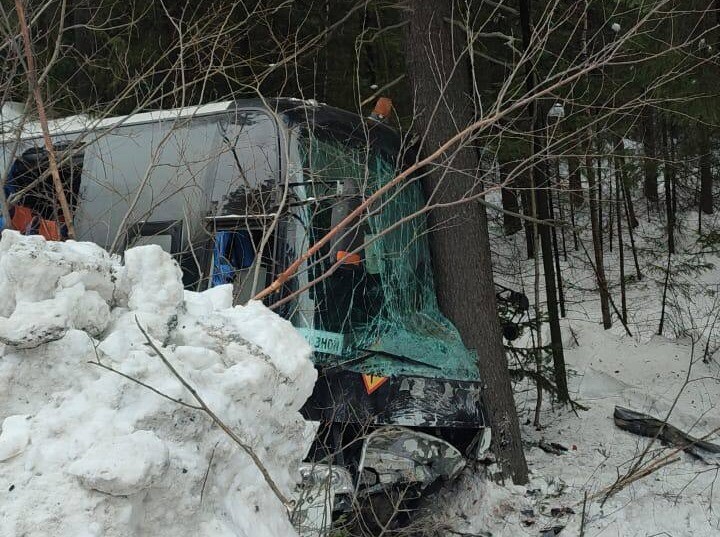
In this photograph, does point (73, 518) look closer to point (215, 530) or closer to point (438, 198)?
point (215, 530)

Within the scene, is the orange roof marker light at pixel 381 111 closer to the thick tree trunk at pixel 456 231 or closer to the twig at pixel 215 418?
the thick tree trunk at pixel 456 231

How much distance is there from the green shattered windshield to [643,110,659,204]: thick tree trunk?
5.69 meters

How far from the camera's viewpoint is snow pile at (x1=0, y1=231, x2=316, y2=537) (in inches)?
80.9

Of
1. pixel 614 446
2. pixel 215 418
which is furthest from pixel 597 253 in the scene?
pixel 215 418

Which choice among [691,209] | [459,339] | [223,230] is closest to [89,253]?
[223,230]

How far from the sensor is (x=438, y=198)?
6.20m

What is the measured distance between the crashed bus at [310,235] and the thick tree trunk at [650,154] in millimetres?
6080

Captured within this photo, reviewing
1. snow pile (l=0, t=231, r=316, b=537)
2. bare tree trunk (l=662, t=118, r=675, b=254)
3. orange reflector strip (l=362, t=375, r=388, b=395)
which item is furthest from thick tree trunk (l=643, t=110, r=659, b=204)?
snow pile (l=0, t=231, r=316, b=537)

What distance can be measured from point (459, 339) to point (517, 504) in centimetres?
124

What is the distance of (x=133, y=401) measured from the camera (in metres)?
2.33

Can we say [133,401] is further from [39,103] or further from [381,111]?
[381,111]

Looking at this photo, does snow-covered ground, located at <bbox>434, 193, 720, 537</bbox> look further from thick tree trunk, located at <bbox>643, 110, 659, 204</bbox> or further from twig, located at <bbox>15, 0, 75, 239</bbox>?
twig, located at <bbox>15, 0, 75, 239</bbox>

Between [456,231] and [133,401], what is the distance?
166 inches

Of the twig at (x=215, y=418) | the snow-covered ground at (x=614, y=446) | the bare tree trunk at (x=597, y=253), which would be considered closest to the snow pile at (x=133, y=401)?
the twig at (x=215, y=418)
